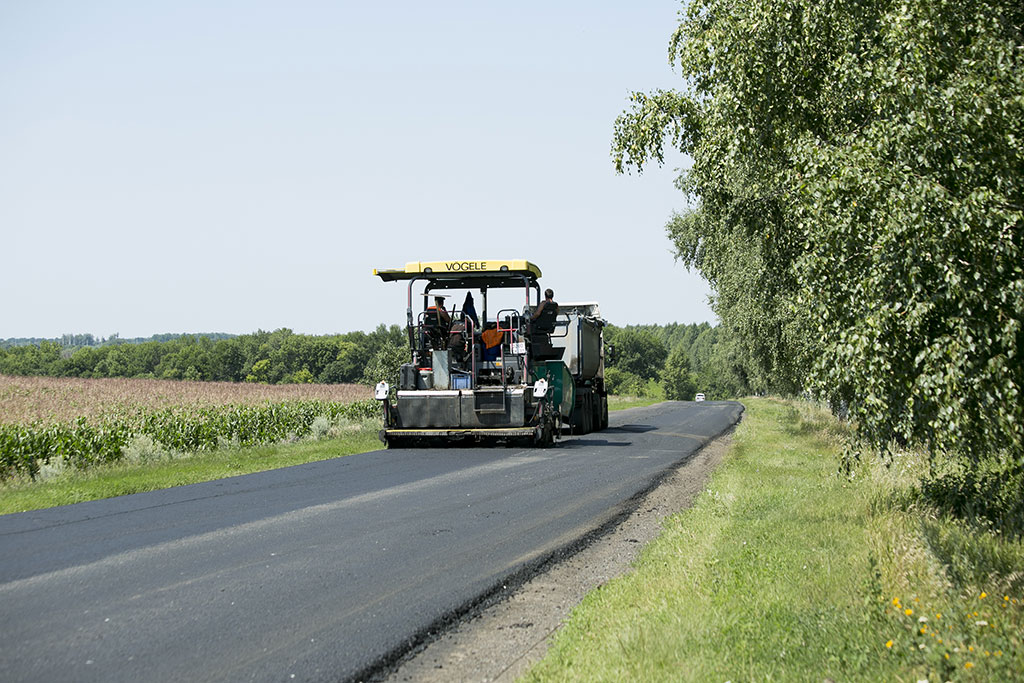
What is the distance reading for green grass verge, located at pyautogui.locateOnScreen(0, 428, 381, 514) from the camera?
12.9 meters

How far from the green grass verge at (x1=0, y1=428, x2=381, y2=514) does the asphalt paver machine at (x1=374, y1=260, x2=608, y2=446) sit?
1569mm

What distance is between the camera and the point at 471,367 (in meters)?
20.4

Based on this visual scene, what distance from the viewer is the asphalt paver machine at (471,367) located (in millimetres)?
19641

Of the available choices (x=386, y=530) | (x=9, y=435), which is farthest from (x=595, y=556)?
(x=9, y=435)

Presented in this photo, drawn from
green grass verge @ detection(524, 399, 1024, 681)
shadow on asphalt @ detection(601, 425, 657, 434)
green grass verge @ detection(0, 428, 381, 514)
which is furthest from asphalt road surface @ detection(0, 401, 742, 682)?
shadow on asphalt @ detection(601, 425, 657, 434)

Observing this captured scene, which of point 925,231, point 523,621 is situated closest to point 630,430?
point 925,231

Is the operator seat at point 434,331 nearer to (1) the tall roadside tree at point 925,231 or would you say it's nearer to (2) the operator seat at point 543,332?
(2) the operator seat at point 543,332

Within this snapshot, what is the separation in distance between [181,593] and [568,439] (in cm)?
1706

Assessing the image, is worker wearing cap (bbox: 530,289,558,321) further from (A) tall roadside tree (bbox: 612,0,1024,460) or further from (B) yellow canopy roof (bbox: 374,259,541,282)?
(A) tall roadside tree (bbox: 612,0,1024,460)

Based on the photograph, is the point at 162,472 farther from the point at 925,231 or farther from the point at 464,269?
the point at 925,231

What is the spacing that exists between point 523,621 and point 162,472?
1148cm

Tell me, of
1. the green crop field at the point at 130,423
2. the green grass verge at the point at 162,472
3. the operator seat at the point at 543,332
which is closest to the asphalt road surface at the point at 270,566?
the green grass verge at the point at 162,472

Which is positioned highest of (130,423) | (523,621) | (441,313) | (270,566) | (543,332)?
(441,313)

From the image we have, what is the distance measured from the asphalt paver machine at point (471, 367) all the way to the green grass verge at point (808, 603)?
26.8 ft
